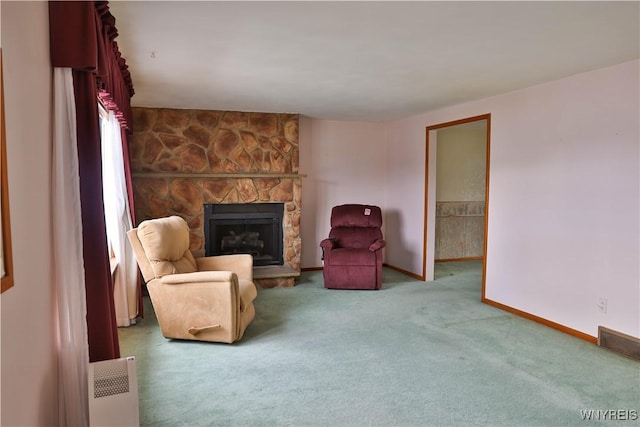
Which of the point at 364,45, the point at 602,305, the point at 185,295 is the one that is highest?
the point at 364,45

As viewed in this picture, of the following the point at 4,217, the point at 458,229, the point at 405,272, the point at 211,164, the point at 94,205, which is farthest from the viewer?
the point at 458,229

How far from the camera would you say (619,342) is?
3.19 m

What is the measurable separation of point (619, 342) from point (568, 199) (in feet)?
3.92

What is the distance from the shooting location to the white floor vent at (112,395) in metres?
1.68

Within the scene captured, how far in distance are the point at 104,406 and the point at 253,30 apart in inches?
81.6

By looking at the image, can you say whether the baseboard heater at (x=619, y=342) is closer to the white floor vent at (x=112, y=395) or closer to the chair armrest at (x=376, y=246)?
the chair armrest at (x=376, y=246)

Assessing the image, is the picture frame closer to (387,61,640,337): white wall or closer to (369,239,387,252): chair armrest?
(387,61,640,337): white wall

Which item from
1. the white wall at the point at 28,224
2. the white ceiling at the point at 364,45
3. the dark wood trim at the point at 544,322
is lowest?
the dark wood trim at the point at 544,322

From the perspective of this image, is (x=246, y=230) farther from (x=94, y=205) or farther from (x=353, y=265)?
(x=94, y=205)

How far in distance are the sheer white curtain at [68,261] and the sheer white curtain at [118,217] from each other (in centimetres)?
196

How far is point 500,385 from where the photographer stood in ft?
8.69

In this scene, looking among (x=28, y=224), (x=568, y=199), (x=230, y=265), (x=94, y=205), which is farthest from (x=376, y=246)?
(x=28, y=224)

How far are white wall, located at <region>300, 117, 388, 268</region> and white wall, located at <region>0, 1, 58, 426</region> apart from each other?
14.7ft

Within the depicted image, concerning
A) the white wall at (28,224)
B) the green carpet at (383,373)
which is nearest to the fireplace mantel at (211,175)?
the green carpet at (383,373)
